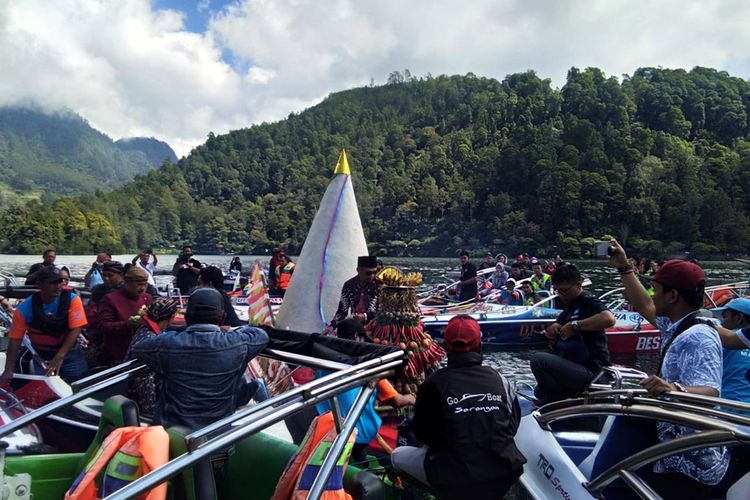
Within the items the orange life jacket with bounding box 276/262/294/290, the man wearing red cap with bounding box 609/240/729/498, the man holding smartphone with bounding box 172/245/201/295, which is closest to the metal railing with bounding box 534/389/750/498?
the man wearing red cap with bounding box 609/240/729/498

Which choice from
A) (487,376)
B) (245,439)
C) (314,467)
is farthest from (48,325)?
(487,376)

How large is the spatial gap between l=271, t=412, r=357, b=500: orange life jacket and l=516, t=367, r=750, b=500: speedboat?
117cm

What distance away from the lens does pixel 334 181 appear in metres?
8.69

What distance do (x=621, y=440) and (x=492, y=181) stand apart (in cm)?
12579

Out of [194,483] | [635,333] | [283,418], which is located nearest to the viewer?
[283,418]

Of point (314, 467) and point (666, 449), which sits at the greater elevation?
point (666, 449)

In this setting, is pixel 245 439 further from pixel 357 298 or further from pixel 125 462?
pixel 357 298

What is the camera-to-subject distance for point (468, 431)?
2975 mm

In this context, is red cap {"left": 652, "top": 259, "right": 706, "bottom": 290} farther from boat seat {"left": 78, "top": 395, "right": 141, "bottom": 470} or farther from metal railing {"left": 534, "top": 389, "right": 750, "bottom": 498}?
boat seat {"left": 78, "top": 395, "right": 141, "bottom": 470}

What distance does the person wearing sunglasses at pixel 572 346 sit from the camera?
13.9ft

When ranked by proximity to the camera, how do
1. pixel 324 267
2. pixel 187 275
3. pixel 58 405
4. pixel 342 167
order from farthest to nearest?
pixel 187 275, pixel 342 167, pixel 324 267, pixel 58 405

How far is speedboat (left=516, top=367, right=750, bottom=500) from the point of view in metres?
2.39

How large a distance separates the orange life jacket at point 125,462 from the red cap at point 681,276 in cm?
289

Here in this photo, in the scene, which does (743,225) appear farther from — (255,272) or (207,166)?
(207,166)
